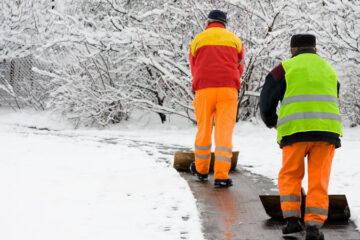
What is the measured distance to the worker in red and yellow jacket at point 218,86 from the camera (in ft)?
15.8

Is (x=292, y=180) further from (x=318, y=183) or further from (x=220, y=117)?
(x=220, y=117)

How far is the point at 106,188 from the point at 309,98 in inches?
95.3

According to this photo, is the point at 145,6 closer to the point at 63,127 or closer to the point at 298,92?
the point at 63,127

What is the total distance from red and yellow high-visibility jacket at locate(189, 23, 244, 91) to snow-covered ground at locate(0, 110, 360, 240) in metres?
1.17

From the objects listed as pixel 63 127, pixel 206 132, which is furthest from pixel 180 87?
pixel 206 132

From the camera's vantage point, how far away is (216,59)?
485 centimetres

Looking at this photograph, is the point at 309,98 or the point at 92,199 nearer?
the point at 309,98

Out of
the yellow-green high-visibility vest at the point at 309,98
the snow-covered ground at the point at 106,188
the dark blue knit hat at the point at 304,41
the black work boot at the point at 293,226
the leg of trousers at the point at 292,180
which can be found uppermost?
the dark blue knit hat at the point at 304,41

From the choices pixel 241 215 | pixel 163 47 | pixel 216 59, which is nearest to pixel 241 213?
pixel 241 215

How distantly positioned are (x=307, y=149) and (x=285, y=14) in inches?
324

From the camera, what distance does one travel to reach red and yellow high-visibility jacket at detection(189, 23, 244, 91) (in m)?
4.83

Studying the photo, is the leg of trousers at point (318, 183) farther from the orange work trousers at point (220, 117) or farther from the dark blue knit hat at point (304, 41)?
the orange work trousers at point (220, 117)

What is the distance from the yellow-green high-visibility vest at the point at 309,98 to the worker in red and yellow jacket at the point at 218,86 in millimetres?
1563

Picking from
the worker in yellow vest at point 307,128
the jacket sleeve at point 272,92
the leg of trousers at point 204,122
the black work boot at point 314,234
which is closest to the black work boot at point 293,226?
the worker in yellow vest at point 307,128
